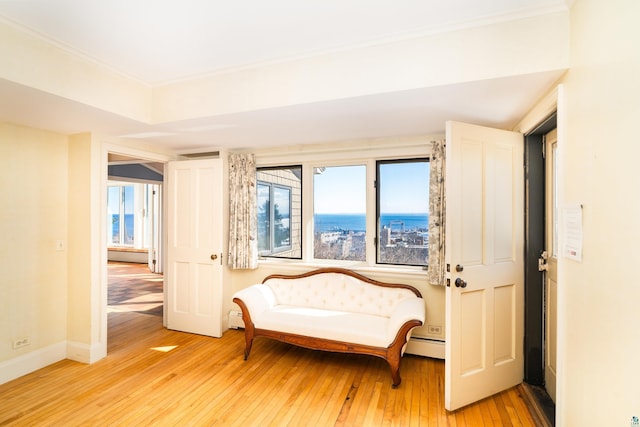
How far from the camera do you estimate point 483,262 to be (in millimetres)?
2406

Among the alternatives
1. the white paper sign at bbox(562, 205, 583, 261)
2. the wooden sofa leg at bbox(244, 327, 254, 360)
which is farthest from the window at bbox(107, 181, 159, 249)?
the white paper sign at bbox(562, 205, 583, 261)

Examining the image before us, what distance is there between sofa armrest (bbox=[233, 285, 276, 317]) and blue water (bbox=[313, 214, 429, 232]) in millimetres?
960

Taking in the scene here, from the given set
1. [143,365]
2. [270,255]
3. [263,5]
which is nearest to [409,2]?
[263,5]

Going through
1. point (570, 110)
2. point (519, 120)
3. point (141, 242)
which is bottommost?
point (141, 242)

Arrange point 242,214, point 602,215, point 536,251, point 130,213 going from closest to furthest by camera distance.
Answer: point 602,215 → point 536,251 → point 242,214 → point 130,213

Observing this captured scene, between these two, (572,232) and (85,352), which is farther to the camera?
(85,352)

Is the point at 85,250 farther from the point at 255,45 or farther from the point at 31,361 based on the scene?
the point at 255,45

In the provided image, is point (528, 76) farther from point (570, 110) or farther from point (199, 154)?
point (199, 154)

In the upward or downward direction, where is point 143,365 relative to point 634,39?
downward

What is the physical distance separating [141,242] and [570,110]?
984 cm

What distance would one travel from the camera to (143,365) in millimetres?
3004

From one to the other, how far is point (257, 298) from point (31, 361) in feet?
6.83

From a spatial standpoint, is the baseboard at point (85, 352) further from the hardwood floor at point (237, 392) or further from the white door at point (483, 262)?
the white door at point (483, 262)

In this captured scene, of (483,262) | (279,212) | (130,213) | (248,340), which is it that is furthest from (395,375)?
(130,213)
